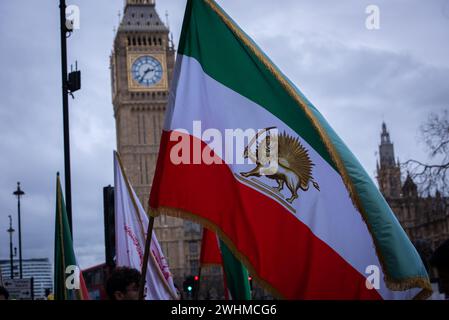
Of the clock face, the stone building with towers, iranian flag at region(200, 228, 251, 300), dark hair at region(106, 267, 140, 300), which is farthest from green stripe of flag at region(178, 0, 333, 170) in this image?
the clock face

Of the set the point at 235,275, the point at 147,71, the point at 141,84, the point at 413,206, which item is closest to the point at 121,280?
the point at 235,275

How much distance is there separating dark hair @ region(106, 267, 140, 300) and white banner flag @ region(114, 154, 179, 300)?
204 inches

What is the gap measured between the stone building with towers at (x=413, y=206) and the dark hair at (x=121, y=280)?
17193 mm

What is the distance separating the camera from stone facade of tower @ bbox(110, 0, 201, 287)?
309ft

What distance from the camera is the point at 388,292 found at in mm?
5504

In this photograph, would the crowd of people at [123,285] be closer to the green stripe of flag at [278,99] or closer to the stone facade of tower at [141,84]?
the green stripe of flag at [278,99]

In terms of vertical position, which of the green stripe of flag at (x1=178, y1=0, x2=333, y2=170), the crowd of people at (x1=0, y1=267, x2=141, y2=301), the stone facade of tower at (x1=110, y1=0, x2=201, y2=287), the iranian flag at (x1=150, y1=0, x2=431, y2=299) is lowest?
the crowd of people at (x1=0, y1=267, x2=141, y2=301)

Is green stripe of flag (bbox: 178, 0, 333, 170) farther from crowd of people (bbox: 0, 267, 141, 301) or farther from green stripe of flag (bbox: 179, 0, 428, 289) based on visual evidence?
crowd of people (bbox: 0, 267, 141, 301)

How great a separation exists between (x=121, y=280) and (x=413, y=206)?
36099mm

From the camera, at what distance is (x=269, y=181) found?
6.03 meters

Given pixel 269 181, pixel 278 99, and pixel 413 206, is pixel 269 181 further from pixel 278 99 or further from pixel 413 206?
pixel 413 206

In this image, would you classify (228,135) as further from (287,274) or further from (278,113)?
(287,274)

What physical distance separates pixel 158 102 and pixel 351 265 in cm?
9103

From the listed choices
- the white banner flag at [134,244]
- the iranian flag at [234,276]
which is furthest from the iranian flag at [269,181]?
the white banner flag at [134,244]
